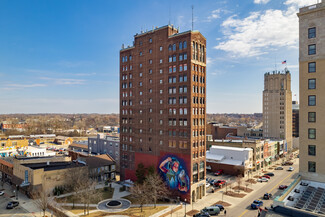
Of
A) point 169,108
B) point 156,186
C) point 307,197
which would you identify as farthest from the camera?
point 169,108

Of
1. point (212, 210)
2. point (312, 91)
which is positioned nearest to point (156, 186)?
point (212, 210)

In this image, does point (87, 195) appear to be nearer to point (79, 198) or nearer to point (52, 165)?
point (79, 198)

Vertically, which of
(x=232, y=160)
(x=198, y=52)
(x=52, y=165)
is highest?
(x=198, y=52)

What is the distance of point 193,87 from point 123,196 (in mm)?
36576

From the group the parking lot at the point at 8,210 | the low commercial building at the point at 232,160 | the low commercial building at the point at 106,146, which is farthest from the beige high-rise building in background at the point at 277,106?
the parking lot at the point at 8,210

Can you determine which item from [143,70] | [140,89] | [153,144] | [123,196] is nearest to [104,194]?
[123,196]

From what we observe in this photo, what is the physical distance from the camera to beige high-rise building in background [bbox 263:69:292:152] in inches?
5456

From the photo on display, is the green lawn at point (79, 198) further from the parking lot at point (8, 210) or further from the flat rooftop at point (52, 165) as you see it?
the flat rooftop at point (52, 165)

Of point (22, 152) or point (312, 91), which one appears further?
point (22, 152)

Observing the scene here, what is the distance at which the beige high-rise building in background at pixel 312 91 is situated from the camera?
39.2m

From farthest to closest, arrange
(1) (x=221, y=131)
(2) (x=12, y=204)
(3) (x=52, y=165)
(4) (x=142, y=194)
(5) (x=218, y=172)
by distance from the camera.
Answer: (1) (x=221, y=131), (5) (x=218, y=172), (3) (x=52, y=165), (2) (x=12, y=204), (4) (x=142, y=194)

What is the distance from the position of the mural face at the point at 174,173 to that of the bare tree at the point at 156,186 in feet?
6.79

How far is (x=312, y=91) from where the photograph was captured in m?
40.2

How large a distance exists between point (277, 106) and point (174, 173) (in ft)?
348
